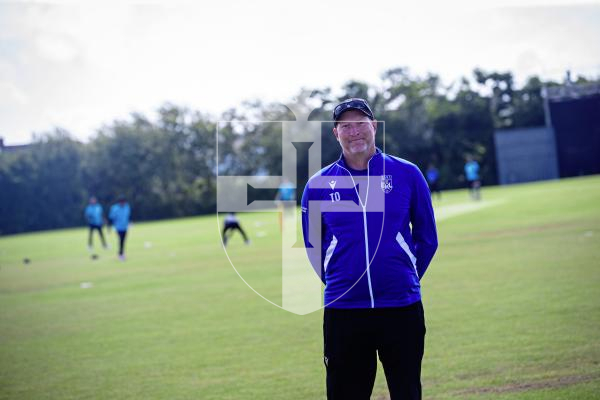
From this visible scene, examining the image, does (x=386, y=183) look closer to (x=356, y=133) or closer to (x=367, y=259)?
(x=356, y=133)

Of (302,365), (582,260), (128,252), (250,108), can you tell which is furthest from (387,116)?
(302,365)

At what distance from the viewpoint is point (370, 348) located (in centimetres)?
463

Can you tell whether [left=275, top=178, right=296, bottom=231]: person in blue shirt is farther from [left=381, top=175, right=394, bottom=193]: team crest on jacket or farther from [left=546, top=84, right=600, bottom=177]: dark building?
[left=546, top=84, right=600, bottom=177]: dark building

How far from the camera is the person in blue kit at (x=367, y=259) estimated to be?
4.52 m

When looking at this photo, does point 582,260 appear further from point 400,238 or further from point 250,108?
point 250,108

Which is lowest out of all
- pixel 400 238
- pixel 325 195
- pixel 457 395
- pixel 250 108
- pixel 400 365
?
pixel 457 395

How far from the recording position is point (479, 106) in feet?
239

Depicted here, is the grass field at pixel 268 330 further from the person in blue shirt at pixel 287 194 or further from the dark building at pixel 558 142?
the dark building at pixel 558 142

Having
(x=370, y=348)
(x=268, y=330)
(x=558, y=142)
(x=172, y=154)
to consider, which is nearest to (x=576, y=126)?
(x=558, y=142)

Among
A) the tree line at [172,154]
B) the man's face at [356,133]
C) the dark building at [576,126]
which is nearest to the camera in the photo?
the man's face at [356,133]

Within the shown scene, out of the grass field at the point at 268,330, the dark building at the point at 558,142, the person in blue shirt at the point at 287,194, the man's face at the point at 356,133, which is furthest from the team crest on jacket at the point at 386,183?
the dark building at the point at 558,142

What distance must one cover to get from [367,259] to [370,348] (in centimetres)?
57

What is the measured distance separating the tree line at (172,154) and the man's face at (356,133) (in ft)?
193

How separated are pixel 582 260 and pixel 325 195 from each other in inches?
474
